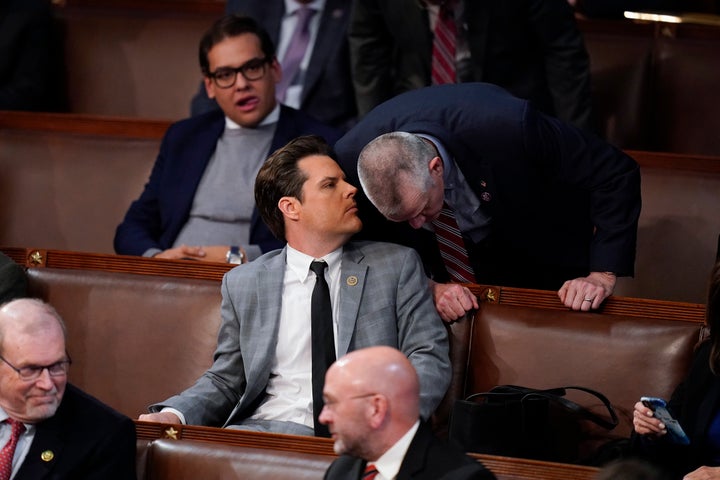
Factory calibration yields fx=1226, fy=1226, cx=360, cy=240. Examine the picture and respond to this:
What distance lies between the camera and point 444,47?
2.89 meters

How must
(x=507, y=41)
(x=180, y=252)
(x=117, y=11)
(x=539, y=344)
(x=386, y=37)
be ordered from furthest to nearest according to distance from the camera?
(x=117, y=11) < (x=386, y=37) < (x=507, y=41) < (x=180, y=252) < (x=539, y=344)

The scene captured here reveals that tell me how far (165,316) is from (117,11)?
1414 millimetres

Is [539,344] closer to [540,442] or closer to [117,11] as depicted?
[540,442]

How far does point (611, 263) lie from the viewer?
7.38 feet

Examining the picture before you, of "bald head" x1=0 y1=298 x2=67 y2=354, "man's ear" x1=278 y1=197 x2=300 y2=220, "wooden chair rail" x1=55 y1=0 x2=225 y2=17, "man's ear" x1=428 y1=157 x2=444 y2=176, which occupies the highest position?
"wooden chair rail" x1=55 y1=0 x2=225 y2=17

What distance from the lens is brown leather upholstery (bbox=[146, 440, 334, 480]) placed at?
5.91ft

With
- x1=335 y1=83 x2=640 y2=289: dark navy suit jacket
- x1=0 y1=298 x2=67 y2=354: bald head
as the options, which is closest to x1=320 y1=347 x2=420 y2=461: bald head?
x1=0 y1=298 x2=67 y2=354: bald head

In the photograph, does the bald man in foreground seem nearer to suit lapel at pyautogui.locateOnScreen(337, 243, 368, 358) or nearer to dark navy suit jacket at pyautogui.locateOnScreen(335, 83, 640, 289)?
suit lapel at pyautogui.locateOnScreen(337, 243, 368, 358)

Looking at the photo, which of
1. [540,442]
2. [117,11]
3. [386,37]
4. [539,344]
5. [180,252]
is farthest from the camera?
[117,11]

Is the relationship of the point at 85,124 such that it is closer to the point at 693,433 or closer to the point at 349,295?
the point at 349,295

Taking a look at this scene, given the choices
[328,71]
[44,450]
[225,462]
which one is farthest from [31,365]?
[328,71]

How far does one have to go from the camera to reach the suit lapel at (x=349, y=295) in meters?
2.15

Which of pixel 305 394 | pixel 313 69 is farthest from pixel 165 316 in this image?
pixel 313 69

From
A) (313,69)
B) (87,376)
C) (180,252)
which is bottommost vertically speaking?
(87,376)
